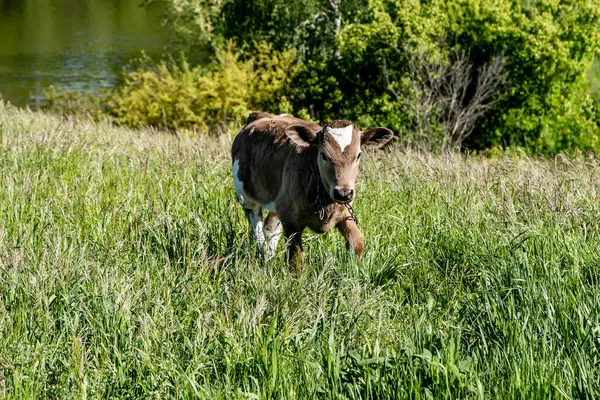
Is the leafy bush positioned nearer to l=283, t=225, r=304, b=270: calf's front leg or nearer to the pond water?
the pond water

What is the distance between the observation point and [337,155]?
5.62 meters

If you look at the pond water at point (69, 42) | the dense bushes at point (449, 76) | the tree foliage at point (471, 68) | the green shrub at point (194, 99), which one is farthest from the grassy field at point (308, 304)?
the pond water at point (69, 42)

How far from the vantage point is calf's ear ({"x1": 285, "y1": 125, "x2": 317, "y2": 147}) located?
5.93m

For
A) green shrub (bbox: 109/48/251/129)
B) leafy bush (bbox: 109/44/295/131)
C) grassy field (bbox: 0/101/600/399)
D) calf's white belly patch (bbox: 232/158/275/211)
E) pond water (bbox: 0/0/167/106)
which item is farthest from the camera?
pond water (bbox: 0/0/167/106)

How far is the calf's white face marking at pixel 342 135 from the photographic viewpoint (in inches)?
223

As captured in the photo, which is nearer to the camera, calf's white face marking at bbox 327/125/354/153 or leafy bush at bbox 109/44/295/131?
calf's white face marking at bbox 327/125/354/153

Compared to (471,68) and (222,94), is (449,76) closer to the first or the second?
(471,68)

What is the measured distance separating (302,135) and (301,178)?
0.37 meters

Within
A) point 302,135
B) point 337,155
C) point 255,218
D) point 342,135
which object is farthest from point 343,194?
point 255,218

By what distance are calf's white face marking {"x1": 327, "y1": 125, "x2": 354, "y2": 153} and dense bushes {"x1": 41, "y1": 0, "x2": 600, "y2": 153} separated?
1037 centimetres

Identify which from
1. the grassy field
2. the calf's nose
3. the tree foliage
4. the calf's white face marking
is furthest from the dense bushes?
the calf's nose

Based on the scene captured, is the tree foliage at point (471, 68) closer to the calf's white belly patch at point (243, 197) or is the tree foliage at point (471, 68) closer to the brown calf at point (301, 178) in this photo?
the calf's white belly patch at point (243, 197)

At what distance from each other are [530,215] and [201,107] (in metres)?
16.8

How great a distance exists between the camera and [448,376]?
3.48 meters
